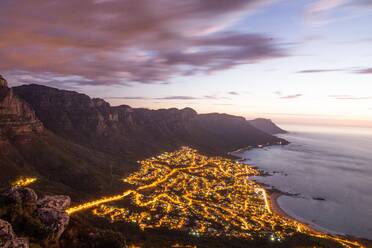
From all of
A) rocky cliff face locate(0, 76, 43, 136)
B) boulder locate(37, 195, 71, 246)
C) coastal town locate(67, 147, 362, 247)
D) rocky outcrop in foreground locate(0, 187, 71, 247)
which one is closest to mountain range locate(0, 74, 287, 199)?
rocky cliff face locate(0, 76, 43, 136)

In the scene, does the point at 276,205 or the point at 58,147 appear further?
the point at 58,147

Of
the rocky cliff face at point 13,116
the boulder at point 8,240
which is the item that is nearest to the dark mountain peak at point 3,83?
the rocky cliff face at point 13,116

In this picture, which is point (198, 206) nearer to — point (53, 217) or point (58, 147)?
point (58, 147)

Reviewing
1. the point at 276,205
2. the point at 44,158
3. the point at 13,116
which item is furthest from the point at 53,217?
the point at 13,116

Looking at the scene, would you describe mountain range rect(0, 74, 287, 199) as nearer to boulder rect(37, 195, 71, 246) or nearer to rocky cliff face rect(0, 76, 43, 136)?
rocky cliff face rect(0, 76, 43, 136)

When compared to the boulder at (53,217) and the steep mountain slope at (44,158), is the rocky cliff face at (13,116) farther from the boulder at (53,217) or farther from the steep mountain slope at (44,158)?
the boulder at (53,217)

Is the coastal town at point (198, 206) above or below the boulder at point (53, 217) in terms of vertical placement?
below
